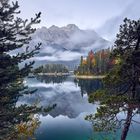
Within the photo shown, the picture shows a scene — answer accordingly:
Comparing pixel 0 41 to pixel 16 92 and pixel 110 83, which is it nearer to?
pixel 16 92

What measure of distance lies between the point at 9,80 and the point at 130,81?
818cm

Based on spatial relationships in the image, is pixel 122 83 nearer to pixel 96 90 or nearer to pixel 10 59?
pixel 96 90

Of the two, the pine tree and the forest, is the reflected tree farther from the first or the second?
the pine tree

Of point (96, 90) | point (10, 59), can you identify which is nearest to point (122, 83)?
point (96, 90)

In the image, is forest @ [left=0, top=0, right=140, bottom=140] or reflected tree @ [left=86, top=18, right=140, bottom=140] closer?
forest @ [left=0, top=0, right=140, bottom=140]

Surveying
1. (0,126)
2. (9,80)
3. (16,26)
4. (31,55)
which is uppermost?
(16,26)

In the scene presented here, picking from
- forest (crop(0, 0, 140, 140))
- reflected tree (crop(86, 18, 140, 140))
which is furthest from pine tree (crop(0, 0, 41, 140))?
reflected tree (crop(86, 18, 140, 140))

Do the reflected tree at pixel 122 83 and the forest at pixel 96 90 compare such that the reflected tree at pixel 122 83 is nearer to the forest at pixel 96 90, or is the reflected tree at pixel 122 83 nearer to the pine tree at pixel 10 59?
the forest at pixel 96 90

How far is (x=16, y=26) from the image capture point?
19594 mm

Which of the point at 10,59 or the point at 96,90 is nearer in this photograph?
the point at 10,59

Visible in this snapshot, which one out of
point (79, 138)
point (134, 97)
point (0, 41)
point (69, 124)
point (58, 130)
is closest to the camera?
point (0, 41)

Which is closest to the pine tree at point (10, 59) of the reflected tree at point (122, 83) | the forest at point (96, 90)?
the forest at point (96, 90)

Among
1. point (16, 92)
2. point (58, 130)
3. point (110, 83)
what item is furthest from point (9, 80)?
point (58, 130)

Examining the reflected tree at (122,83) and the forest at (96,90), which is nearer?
the forest at (96,90)
